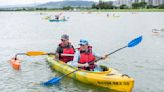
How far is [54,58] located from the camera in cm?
1942

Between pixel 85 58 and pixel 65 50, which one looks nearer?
pixel 85 58

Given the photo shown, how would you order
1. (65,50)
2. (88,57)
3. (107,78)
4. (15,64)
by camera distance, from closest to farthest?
(107,78) → (88,57) → (65,50) → (15,64)

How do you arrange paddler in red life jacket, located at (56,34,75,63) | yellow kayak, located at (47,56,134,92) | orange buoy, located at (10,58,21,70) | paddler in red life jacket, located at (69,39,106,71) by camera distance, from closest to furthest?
yellow kayak, located at (47,56,134,92)
paddler in red life jacket, located at (69,39,106,71)
paddler in red life jacket, located at (56,34,75,63)
orange buoy, located at (10,58,21,70)

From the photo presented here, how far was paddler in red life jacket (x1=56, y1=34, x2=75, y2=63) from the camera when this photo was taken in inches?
721

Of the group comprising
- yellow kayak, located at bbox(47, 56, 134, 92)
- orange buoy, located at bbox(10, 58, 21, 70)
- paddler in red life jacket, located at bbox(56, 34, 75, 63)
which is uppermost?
paddler in red life jacket, located at bbox(56, 34, 75, 63)

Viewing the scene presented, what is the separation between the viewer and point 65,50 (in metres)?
18.4

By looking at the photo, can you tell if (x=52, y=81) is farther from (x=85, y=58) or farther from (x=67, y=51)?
(x=67, y=51)

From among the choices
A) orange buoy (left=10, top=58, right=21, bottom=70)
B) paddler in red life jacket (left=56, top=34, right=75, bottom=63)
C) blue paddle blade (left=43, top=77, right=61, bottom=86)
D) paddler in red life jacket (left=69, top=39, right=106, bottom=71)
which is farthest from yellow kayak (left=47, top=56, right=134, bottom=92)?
orange buoy (left=10, top=58, right=21, bottom=70)

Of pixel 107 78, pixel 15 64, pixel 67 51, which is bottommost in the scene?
pixel 15 64

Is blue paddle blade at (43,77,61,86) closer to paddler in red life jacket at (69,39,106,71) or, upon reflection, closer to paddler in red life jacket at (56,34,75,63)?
paddler in red life jacket at (69,39,106,71)

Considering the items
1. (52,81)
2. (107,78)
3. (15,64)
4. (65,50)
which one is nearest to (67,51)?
(65,50)

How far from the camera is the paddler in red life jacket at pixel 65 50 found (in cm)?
1832

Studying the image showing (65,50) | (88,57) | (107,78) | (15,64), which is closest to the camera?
(107,78)

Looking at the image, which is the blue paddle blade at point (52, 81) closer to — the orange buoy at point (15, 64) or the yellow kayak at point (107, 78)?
the yellow kayak at point (107, 78)
